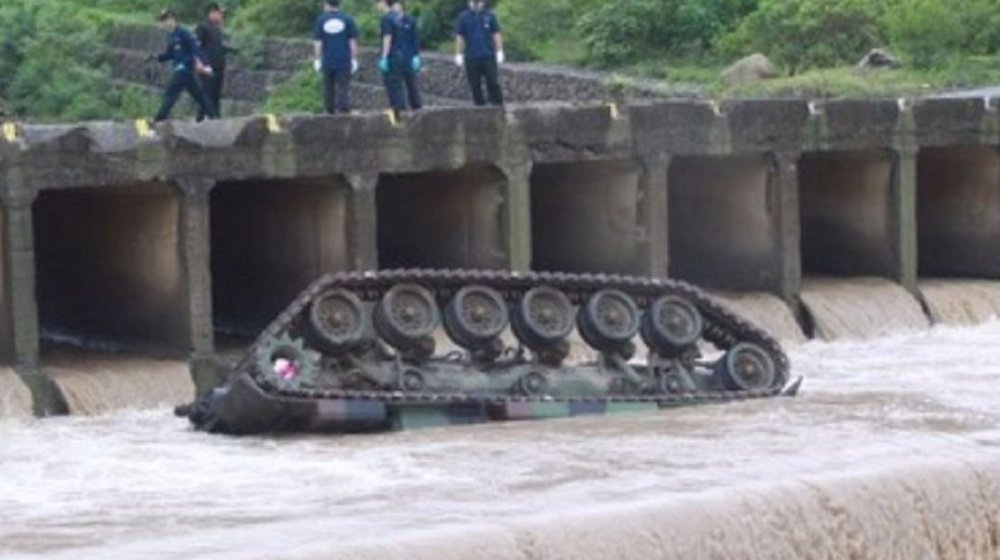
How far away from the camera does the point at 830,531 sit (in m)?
24.3

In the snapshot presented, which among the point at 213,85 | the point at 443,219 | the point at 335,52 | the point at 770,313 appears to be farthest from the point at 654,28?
the point at 335,52

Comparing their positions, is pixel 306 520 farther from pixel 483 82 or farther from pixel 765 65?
pixel 765 65

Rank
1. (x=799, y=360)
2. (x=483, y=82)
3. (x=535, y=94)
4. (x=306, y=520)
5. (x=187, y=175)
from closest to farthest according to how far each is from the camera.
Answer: (x=306, y=520) → (x=187, y=175) → (x=799, y=360) → (x=483, y=82) → (x=535, y=94)

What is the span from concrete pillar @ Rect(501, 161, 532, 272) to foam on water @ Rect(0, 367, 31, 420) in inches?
287

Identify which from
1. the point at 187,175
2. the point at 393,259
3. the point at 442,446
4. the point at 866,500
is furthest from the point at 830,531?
the point at 393,259

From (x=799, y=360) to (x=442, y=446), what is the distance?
985 centimetres

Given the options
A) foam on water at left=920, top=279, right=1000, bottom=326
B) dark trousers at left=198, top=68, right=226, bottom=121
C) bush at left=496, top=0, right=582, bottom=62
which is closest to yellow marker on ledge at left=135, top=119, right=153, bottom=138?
dark trousers at left=198, top=68, right=226, bottom=121

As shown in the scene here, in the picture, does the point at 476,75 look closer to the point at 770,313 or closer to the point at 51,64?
the point at 770,313

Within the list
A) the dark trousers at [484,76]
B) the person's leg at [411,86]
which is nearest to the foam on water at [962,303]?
the dark trousers at [484,76]

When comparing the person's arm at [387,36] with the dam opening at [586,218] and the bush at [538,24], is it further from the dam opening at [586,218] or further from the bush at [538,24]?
the bush at [538,24]

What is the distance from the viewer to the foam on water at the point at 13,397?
1296 inches

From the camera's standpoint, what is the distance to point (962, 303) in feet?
140

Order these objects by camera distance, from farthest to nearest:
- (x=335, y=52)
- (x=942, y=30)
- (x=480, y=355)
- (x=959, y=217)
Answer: (x=942, y=30)
(x=959, y=217)
(x=335, y=52)
(x=480, y=355)

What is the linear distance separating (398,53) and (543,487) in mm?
13754
